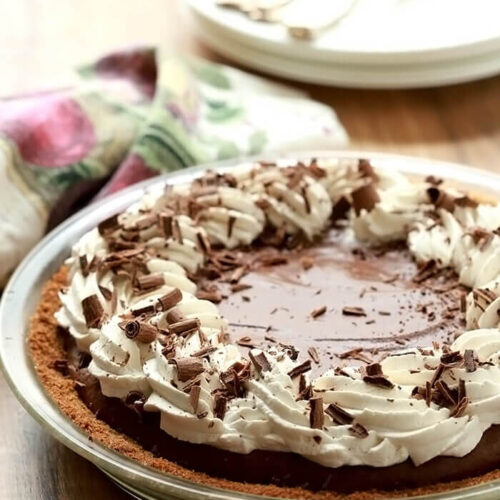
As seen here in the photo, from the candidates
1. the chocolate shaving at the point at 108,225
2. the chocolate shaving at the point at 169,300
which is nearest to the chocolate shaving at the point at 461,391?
the chocolate shaving at the point at 169,300

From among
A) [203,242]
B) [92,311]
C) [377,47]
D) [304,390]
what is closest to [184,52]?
[377,47]

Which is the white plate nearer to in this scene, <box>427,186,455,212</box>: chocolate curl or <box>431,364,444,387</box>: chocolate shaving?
<box>427,186,455,212</box>: chocolate curl

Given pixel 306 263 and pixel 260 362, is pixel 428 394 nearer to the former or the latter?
pixel 260 362

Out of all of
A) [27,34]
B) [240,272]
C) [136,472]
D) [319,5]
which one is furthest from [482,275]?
[27,34]

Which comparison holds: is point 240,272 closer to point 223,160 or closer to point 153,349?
point 153,349

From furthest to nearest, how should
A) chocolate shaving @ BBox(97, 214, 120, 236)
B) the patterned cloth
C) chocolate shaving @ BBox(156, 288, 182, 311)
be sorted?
the patterned cloth → chocolate shaving @ BBox(97, 214, 120, 236) → chocolate shaving @ BBox(156, 288, 182, 311)

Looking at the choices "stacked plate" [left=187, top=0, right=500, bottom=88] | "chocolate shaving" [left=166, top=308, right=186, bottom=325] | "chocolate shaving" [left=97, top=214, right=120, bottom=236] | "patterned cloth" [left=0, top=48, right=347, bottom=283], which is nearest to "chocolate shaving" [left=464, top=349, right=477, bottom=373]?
"chocolate shaving" [left=166, top=308, right=186, bottom=325]

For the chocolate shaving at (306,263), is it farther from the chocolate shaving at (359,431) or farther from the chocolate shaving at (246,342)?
the chocolate shaving at (359,431)
